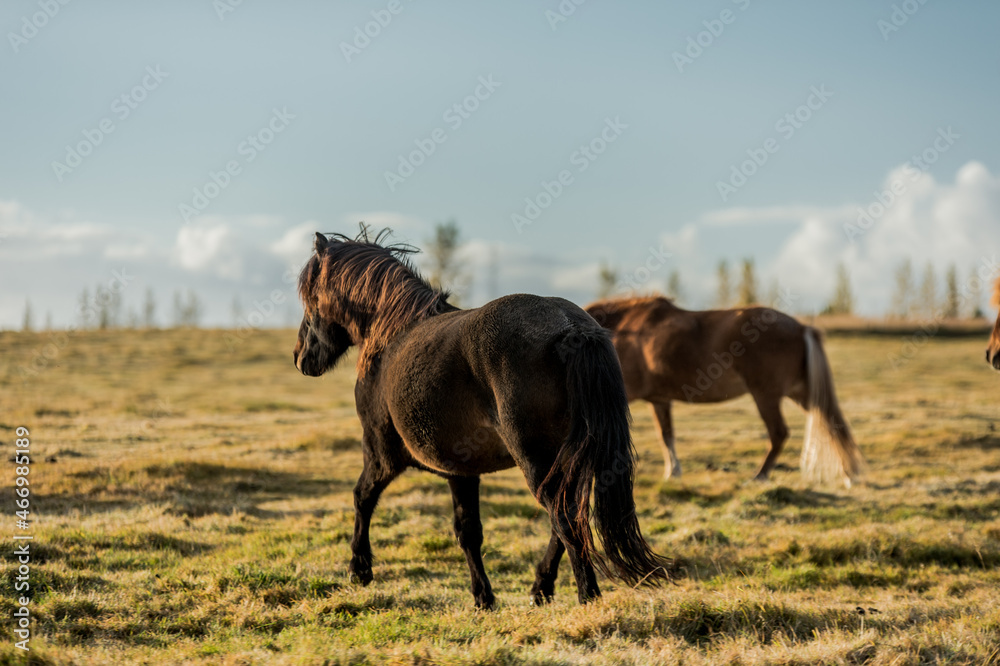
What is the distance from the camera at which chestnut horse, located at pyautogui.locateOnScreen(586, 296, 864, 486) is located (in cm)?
1016

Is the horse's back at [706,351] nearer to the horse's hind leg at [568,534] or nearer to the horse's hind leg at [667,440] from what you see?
the horse's hind leg at [667,440]

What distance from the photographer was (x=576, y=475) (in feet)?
12.8

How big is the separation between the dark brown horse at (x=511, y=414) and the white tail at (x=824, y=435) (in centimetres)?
675

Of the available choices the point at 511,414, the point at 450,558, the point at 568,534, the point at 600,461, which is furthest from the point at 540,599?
the point at 450,558

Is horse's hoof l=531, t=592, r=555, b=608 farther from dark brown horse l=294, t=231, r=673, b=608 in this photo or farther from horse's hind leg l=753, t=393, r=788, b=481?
horse's hind leg l=753, t=393, r=788, b=481

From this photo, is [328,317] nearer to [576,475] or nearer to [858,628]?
[576,475]

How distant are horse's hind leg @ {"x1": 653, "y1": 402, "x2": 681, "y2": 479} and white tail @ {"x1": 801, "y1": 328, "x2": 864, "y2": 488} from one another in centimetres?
176

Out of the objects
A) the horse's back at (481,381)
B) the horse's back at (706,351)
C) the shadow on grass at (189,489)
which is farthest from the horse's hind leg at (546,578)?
the horse's back at (706,351)

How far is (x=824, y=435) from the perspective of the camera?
10062 mm

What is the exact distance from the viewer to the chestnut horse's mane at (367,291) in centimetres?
521

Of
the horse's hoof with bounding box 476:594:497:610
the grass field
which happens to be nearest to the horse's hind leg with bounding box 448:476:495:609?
the horse's hoof with bounding box 476:594:497:610

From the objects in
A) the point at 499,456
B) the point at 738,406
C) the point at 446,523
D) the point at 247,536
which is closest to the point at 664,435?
the point at 446,523

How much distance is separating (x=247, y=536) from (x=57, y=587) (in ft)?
6.51

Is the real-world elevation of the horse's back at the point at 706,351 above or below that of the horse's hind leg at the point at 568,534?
above
